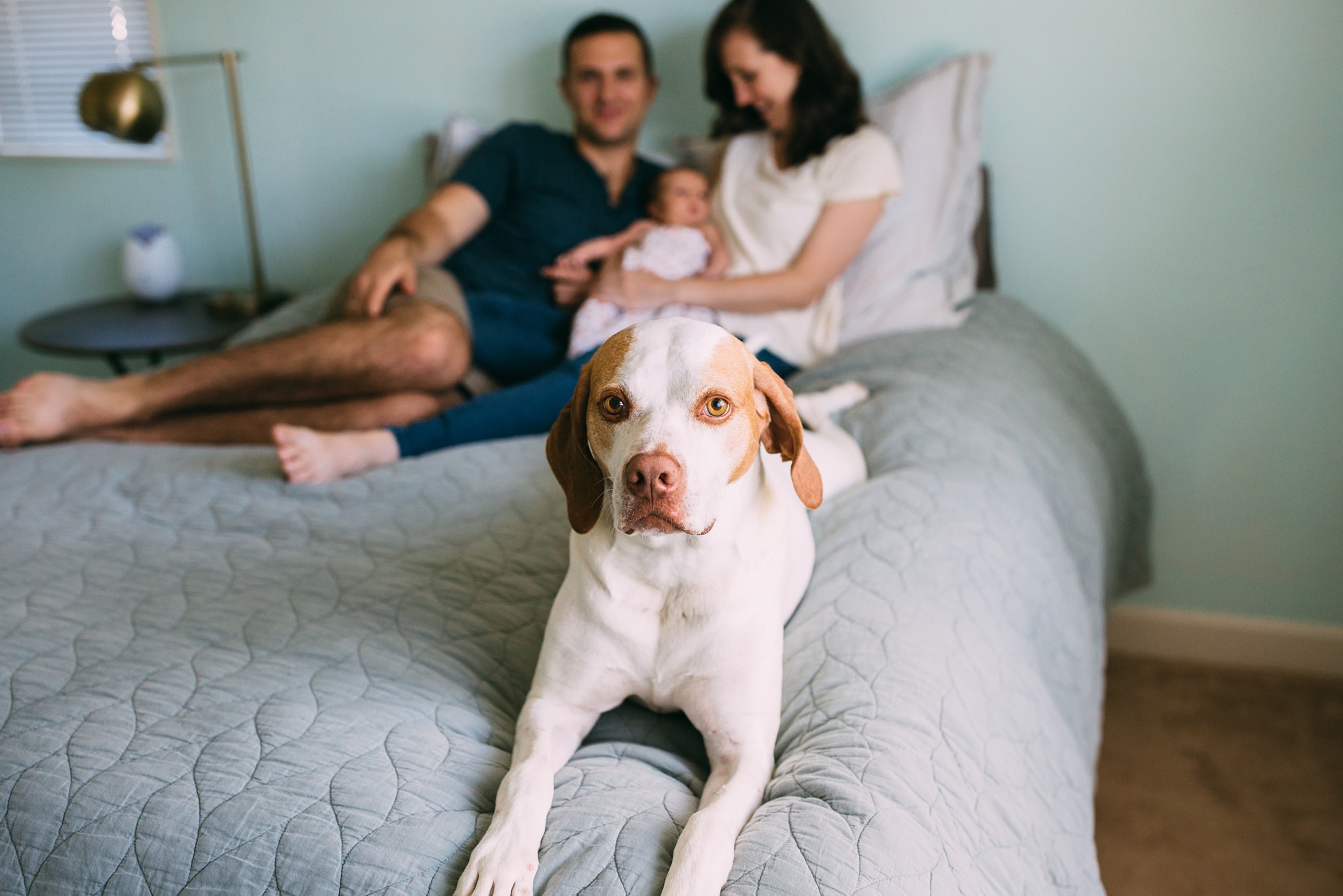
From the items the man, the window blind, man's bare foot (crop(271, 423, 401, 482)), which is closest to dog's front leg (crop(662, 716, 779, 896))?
man's bare foot (crop(271, 423, 401, 482))

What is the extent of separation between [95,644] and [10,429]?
2.52 feet

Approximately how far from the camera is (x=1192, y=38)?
176 cm

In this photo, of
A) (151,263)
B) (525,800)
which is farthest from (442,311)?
(151,263)

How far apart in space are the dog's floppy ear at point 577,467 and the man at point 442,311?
2.71 ft

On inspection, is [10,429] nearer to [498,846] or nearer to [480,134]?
[480,134]

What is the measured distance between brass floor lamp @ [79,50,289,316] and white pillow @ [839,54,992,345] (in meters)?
1.57

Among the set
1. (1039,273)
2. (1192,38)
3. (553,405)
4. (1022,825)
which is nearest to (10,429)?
(553,405)

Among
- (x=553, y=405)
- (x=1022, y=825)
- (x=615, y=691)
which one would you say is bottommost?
(x=1022, y=825)

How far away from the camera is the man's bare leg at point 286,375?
1.60 m

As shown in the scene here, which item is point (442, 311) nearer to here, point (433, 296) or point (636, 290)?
point (433, 296)

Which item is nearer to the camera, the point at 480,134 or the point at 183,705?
the point at 183,705

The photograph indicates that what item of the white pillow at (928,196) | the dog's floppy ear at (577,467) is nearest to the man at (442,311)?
the white pillow at (928,196)

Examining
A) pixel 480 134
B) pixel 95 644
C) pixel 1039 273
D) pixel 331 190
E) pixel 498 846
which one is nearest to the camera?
pixel 498 846

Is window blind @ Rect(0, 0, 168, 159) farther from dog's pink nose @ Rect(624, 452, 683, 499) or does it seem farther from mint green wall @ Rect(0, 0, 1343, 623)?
dog's pink nose @ Rect(624, 452, 683, 499)
